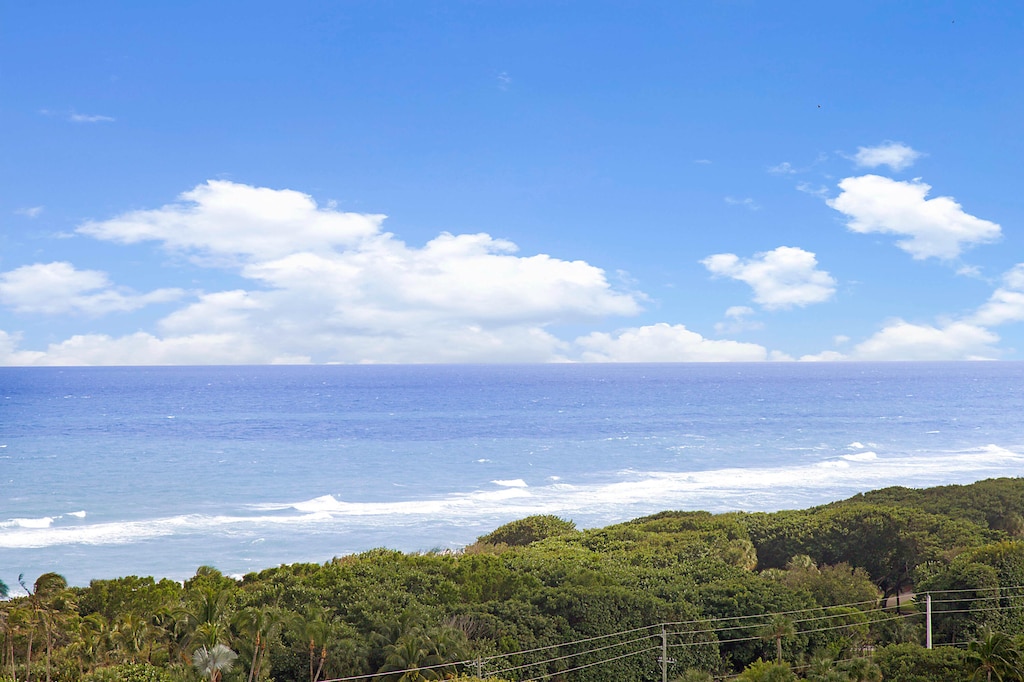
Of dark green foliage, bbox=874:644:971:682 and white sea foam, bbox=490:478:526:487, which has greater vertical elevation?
white sea foam, bbox=490:478:526:487

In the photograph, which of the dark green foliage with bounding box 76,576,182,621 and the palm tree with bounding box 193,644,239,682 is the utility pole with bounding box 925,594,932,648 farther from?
the dark green foliage with bounding box 76,576,182,621

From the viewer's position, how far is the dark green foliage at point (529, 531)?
43.2m

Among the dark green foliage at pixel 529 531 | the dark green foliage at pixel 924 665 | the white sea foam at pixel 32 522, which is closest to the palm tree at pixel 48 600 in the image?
the dark green foliage at pixel 529 531

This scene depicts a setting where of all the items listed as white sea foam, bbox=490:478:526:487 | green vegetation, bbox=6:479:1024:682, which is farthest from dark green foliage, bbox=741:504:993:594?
white sea foam, bbox=490:478:526:487

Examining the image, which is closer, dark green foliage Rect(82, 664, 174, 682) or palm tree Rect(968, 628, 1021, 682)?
dark green foliage Rect(82, 664, 174, 682)

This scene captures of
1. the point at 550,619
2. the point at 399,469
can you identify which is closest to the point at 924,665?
the point at 550,619

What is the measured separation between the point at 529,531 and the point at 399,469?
41863mm

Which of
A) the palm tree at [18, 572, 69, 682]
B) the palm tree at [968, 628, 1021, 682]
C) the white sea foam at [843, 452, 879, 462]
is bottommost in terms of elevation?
the palm tree at [968, 628, 1021, 682]

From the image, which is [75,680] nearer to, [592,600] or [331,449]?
[592,600]

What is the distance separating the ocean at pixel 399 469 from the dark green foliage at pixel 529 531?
234 inches

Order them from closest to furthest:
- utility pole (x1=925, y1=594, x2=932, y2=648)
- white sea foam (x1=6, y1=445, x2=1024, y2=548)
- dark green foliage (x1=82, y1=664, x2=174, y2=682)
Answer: dark green foliage (x1=82, y1=664, x2=174, y2=682) → utility pole (x1=925, y1=594, x2=932, y2=648) → white sea foam (x1=6, y1=445, x2=1024, y2=548)

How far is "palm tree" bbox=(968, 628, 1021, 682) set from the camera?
2108 cm

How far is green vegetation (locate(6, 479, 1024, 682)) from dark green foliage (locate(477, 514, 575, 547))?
6251 mm

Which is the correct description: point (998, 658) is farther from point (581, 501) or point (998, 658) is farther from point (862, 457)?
point (862, 457)
